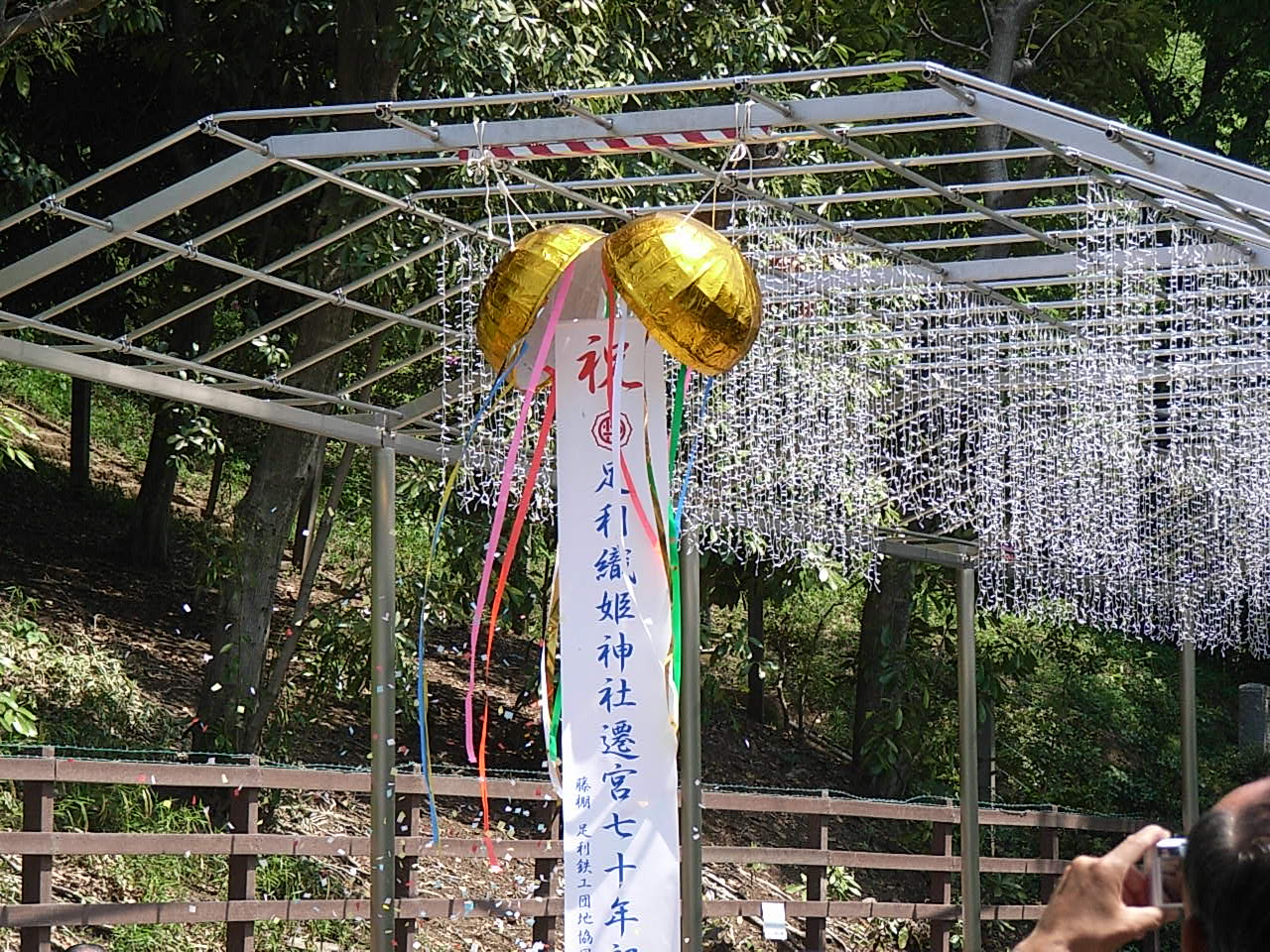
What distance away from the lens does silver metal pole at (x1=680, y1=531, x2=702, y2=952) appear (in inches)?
275

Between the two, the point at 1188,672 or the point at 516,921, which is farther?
the point at 1188,672

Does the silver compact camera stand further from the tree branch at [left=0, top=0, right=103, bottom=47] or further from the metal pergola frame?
the tree branch at [left=0, top=0, right=103, bottom=47]

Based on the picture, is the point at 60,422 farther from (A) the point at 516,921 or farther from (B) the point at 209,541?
(A) the point at 516,921

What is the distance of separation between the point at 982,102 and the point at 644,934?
7.64 feet

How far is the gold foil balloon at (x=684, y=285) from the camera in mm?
4684

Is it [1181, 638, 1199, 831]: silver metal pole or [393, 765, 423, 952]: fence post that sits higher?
[1181, 638, 1199, 831]: silver metal pole

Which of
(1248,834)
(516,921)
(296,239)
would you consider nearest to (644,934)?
(1248,834)

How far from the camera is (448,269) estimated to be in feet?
25.5

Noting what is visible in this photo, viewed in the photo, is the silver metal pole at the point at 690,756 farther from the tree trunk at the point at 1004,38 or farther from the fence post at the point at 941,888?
the tree trunk at the point at 1004,38

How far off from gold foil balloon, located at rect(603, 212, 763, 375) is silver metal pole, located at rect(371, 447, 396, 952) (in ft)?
7.07

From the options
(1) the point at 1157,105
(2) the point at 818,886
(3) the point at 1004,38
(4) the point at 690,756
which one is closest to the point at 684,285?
(4) the point at 690,756

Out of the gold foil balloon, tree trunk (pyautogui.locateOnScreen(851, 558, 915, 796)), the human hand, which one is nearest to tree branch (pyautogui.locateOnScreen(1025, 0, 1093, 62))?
tree trunk (pyautogui.locateOnScreen(851, 558, 915, 796))

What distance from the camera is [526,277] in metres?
5.02

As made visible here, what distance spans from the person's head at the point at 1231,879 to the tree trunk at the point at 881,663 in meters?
10.8
